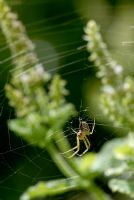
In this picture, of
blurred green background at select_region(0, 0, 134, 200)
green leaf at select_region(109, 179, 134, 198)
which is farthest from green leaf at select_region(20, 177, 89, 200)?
blurred green background at select_region(0, 0, 134, 200)

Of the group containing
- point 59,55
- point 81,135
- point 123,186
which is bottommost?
point 123,186

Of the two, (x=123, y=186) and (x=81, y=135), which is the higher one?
(x=81, y=135)

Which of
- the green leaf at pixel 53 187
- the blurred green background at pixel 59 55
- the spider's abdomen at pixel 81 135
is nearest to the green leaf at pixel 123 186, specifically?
the green leaf at pixel 53 187

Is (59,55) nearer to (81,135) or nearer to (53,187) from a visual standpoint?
(81,135)

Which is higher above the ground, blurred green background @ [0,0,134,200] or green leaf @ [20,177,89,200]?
blurred green background @ [0,0,134,200]

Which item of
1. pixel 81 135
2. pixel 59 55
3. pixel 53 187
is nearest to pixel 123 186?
pixel 53 187

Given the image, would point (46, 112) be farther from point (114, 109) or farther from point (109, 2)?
point (109, 2)

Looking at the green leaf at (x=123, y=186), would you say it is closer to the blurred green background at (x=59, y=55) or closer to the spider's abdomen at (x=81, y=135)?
the spider's abdomen at (x=81, y=135)

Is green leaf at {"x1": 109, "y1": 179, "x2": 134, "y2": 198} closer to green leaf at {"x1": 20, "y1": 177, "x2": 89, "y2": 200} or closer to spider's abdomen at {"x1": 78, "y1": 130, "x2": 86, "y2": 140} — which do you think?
green leaf at {"x1": 20, "y1": 177, "x2": 89, "y2": 200}

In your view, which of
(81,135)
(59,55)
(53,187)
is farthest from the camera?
(59,55)
